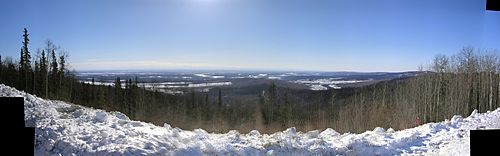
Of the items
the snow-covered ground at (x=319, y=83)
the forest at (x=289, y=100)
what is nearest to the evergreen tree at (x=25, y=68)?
the forest at (x=289, y=100)

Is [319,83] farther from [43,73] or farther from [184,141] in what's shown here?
[184,141]

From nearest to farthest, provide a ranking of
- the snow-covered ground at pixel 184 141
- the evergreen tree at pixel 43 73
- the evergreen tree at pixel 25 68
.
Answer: the snow-covered ground at pixel 184 141 < the evergreen tree at pixel 25 68 < the evergreen tree at pixel 43 73

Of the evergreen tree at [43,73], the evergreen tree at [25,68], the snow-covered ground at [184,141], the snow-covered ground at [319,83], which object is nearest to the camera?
the snow-covered ground at [184,141]

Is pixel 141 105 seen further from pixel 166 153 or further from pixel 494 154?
pixel 494 154

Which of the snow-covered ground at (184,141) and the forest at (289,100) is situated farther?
the forest at (289,100)

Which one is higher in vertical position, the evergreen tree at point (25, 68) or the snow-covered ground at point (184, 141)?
the evergreen tree at point (25, 68)

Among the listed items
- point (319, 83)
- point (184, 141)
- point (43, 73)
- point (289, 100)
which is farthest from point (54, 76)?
point (319, 83)

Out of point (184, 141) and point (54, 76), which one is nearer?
point (184, 141)

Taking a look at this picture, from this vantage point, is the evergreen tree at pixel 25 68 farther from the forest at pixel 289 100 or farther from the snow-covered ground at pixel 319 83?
the snow-covered ground at pixel 319 83
